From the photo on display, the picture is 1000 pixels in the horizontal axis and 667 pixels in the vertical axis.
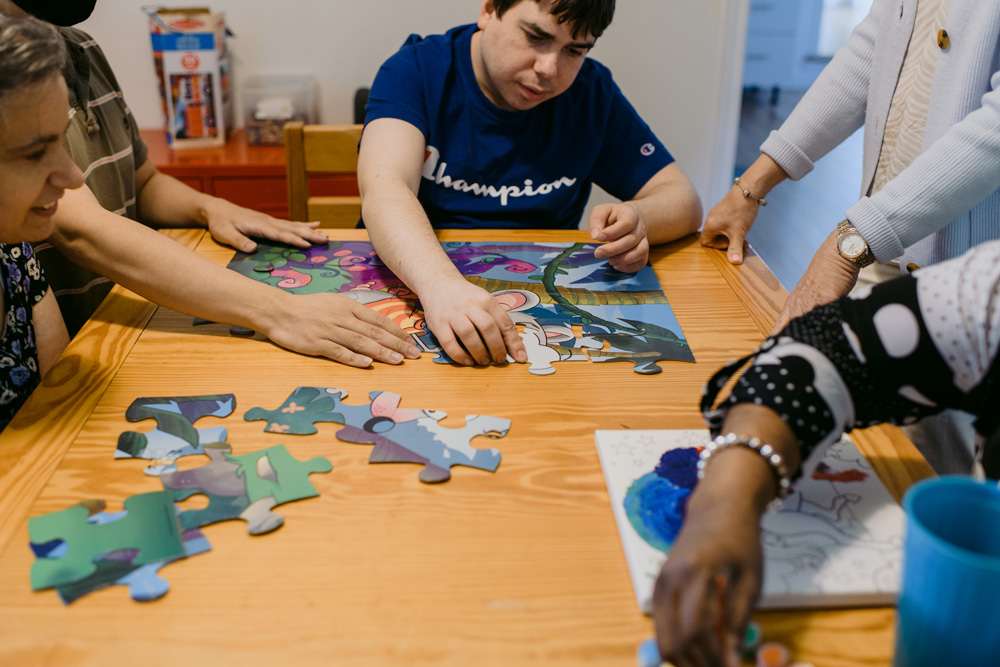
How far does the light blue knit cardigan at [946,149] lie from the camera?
1117 mm

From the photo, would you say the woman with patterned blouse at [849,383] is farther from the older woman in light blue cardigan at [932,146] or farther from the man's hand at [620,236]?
the man's hand at [620,236]

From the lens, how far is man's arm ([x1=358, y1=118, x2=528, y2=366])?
1104 mm

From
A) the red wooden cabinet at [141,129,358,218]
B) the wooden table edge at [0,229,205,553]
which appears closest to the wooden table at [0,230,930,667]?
the wooden table edge at [0,229,205,553]

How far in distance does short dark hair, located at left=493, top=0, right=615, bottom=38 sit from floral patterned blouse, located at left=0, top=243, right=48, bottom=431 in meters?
0.94

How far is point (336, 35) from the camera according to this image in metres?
2.85

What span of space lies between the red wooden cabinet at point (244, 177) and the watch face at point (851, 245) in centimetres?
175

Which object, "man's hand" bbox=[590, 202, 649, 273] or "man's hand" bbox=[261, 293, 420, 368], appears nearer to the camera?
"man's hand" bbox=[261, 293, 420, 368]

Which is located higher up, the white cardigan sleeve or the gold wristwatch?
the white cardigan sleeve

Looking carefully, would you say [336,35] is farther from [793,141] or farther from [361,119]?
[793,141]

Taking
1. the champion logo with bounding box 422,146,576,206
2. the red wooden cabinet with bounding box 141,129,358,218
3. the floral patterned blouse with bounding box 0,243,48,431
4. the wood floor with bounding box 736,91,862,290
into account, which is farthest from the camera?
the wood floor with bounding box 736,91,862,290

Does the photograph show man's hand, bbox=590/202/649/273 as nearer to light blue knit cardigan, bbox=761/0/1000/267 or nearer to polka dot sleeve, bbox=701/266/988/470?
light blue knit cardigan, bbox=761/0/1000/267

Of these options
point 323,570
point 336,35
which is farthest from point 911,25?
point 336,35

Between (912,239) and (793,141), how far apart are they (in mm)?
409

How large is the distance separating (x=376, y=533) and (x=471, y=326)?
394mm
